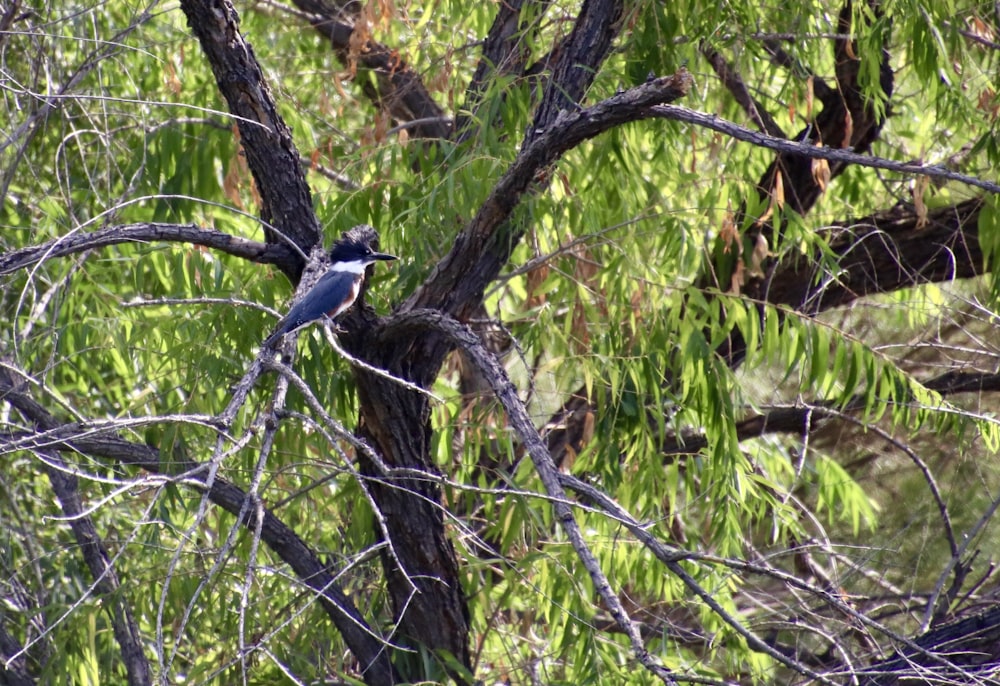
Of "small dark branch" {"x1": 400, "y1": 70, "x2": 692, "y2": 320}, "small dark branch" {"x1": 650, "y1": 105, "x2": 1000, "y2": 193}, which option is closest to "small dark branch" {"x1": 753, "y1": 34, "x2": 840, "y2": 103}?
"small dark branch" {"x1": 650, "y1": 105, "x2": 1000, "y2": 193}

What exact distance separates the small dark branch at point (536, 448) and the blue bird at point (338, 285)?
16 cm

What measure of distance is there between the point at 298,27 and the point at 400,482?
2178 mm

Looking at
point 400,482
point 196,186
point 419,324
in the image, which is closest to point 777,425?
point 400,482

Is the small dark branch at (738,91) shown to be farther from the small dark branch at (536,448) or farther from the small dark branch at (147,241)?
the small dark branch at (147,241)

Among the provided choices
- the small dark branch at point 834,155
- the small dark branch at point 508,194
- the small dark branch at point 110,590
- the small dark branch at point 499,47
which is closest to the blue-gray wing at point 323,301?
the small dark branch at point 508,194

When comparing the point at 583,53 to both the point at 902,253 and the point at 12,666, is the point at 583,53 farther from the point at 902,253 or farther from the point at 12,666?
the point at 12,666

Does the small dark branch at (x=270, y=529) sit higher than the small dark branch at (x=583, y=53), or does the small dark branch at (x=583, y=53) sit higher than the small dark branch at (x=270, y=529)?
the small dark branch at (x=583, y=53)

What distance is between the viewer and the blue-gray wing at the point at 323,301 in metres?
2.64

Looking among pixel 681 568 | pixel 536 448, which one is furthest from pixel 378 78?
pixel 681 568

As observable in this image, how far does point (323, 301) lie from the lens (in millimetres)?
2824

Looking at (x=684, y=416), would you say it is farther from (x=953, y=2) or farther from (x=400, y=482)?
(x=953, y=2)

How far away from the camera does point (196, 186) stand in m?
3.92

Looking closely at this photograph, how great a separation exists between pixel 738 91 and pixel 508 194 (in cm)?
155

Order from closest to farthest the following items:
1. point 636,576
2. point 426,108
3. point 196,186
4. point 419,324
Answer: point 419,324, point 636,576, point 196,186, point 426,108
